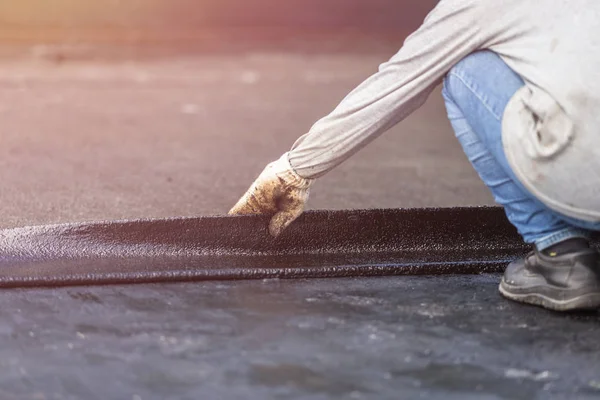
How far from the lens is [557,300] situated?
2625 millimetres

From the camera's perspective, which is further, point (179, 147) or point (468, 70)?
point (179, 147)

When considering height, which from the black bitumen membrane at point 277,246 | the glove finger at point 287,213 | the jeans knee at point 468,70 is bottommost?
the black bitumen membrane at point 277,246

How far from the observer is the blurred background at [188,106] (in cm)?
473

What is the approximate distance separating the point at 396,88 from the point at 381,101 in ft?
0.18

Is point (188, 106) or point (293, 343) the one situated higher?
point (188, 106)

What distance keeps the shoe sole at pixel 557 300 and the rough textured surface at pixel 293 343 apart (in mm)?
30

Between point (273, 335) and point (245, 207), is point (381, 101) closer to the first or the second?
point (245, 207)

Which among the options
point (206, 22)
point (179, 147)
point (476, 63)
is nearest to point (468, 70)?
point (476, 63)

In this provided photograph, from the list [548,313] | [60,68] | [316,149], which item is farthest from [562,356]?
[60,68]

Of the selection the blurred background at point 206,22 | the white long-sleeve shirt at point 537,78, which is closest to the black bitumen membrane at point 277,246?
the white long-sleeve shirt at point 537,78

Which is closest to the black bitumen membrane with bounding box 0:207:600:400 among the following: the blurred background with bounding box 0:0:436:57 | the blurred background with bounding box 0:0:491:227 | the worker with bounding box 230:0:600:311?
the worker with bounding box 230:0:600:311

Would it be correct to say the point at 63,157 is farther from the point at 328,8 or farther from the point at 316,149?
the point at 328,8

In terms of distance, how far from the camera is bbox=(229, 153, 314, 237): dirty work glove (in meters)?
2.91

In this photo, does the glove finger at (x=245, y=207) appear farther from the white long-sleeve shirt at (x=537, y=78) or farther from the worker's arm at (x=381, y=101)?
the white long-sleeve shirt at (x=537, y=78)
